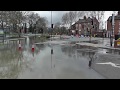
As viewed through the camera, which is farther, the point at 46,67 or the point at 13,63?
the point at 13,63

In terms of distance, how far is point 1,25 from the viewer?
2144 inches

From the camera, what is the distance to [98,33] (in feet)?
255

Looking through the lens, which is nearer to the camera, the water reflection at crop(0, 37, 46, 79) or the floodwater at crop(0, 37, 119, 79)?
the floodwater at crop(0, 37, 119, 79)

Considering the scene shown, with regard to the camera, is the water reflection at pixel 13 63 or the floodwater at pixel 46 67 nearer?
the floodwater at pixel 46 67

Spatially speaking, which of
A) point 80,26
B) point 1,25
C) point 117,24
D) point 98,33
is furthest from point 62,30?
point 1,25
